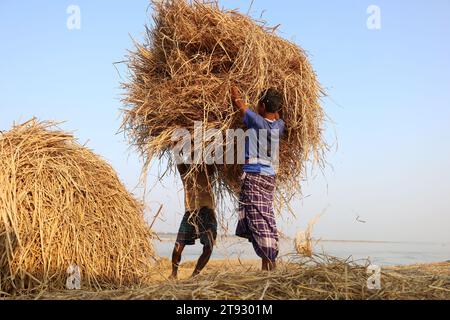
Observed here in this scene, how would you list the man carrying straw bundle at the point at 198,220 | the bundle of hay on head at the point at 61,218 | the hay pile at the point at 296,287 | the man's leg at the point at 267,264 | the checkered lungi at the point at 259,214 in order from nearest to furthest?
the hay pile at the point at 296,287 < the bundle of hay on head at the point at 61,218 < the man's leg at the point at 267,264 < the checkered lungi at the point at 259,214 < the man carrying straw bundle at the point at 198,220

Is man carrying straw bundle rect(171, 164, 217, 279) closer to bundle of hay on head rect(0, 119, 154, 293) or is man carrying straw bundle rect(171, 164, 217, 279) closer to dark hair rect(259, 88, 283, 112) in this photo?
bundle of hay on head rect(0, 119, 154, 293)

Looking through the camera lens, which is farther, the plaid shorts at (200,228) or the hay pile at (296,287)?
the plaid shorts at (200,228)

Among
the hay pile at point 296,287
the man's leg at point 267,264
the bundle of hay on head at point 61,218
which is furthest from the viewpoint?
the man's leg at point 267,264

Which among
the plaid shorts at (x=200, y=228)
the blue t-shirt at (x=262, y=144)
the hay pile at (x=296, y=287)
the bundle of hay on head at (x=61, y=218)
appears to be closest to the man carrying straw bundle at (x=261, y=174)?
the blue t-shirt at (x=262, y=144)

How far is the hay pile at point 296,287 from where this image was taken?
2.75 metres

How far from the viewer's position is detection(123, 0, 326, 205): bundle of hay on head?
472cm

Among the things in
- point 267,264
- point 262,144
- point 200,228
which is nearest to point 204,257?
point 200,228

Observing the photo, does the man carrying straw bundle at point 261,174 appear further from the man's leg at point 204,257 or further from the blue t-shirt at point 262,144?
the man's leg at point 204,257

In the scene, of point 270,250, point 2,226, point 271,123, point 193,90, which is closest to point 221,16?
point 193,90

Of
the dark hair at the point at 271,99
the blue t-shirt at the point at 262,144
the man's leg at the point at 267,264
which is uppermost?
the dark hair at the point at 271,99

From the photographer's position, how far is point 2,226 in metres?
3.49

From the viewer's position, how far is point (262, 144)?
15.5 ft
